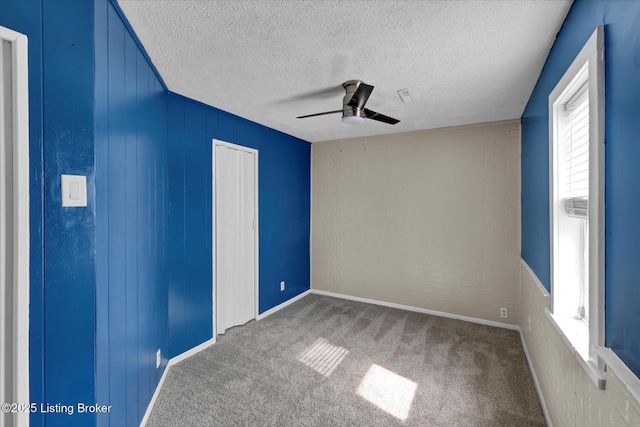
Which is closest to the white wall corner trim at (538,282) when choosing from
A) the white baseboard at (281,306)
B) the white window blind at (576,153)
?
the white window blind at (576,153)

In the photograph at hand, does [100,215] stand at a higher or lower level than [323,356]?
higher

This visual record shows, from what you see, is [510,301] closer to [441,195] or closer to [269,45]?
[441,195]

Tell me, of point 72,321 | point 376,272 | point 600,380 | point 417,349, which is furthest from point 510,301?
point 72,321

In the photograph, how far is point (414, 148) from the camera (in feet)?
12.3

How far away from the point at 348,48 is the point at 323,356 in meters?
2.65

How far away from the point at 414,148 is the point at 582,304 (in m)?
2.67

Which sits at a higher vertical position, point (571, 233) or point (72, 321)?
point (571, 233)

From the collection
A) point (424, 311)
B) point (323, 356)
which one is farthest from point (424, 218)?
point (323, 356)

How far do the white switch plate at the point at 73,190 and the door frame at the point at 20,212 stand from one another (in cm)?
10

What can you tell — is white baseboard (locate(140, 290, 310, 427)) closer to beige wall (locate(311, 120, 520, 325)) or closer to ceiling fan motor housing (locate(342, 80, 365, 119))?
beige wall (locate(311, 120, 520, 325))

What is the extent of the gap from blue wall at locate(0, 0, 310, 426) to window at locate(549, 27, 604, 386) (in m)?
2.03

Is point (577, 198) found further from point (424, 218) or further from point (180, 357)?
point (180, 357)

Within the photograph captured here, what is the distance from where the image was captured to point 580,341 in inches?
50.3

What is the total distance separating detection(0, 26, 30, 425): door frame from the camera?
3.14 feet
